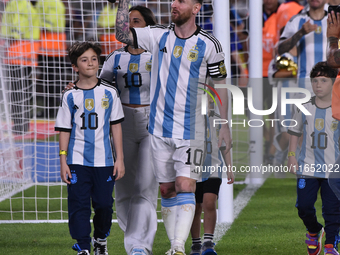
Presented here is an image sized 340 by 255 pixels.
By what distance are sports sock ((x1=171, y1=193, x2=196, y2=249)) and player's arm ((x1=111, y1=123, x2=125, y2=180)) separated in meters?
0.48

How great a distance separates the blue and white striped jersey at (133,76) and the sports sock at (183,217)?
871 mm

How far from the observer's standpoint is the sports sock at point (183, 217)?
11.0 feet

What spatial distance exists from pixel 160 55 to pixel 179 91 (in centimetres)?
27

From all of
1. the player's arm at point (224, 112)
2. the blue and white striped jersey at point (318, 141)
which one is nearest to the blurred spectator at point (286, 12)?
the blue and white striped jersey at point (318, 141)

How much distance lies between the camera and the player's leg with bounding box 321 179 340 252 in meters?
3.81

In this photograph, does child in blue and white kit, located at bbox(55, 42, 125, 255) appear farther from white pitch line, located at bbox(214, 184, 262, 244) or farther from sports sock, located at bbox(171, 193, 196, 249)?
white pitch line, located at bbox(214, 184, 262, 244)

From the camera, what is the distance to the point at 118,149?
376 cm

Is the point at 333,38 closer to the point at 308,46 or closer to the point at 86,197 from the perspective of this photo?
the point at 86,197

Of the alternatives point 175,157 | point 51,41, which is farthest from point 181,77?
point 51,41

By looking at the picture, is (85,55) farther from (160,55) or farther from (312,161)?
(312,161)

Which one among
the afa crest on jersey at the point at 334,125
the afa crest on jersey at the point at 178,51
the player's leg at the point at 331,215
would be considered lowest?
the player's leg at the point at 331,215

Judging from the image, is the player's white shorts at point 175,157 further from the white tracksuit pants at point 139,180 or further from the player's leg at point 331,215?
the player's leg at point 331,215

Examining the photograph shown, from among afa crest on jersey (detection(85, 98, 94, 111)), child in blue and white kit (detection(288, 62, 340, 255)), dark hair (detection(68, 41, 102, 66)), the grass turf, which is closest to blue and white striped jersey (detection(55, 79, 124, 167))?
afa crest on jersey (detection(85, 98, 94, 111))

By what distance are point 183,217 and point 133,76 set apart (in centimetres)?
113
